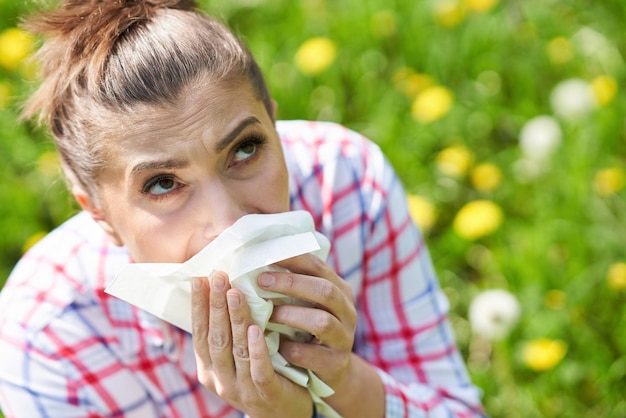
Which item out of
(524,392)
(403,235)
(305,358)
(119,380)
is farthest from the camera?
(524,392)

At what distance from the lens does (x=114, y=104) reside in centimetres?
120

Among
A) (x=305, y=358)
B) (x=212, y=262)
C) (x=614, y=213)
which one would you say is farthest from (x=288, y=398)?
(x=614, y=213)

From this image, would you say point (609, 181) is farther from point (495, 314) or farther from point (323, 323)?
point (323, 323)

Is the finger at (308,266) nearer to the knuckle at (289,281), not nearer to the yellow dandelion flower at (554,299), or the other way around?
the knuckle at (289,281)

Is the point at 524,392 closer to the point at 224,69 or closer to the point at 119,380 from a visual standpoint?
the point at 119,380

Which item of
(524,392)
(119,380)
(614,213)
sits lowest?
(524,392)

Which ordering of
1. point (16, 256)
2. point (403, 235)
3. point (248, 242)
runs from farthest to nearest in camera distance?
point (16, 256)
point (403, 235)
point (248, 242)

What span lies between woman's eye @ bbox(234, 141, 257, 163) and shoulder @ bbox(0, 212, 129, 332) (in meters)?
0.32

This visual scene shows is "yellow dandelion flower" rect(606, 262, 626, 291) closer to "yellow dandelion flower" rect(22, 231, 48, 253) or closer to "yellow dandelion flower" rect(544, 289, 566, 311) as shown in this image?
"yellow dandelion flower" rect(544, 289, 566, 311)

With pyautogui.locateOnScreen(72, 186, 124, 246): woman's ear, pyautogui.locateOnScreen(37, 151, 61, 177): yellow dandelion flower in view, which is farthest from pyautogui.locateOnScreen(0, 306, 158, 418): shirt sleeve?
pyautogui.locateOnScreen(37, 151, 61, 177): yellow dandelion flower

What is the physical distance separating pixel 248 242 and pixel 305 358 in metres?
0.22

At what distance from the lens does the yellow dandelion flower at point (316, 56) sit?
2.44m

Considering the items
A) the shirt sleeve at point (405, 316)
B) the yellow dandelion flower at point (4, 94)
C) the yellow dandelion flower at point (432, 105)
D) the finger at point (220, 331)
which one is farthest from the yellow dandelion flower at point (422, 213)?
the yellow dandelion flower at point (4, 94)

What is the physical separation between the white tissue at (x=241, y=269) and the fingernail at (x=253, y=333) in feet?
0.06
